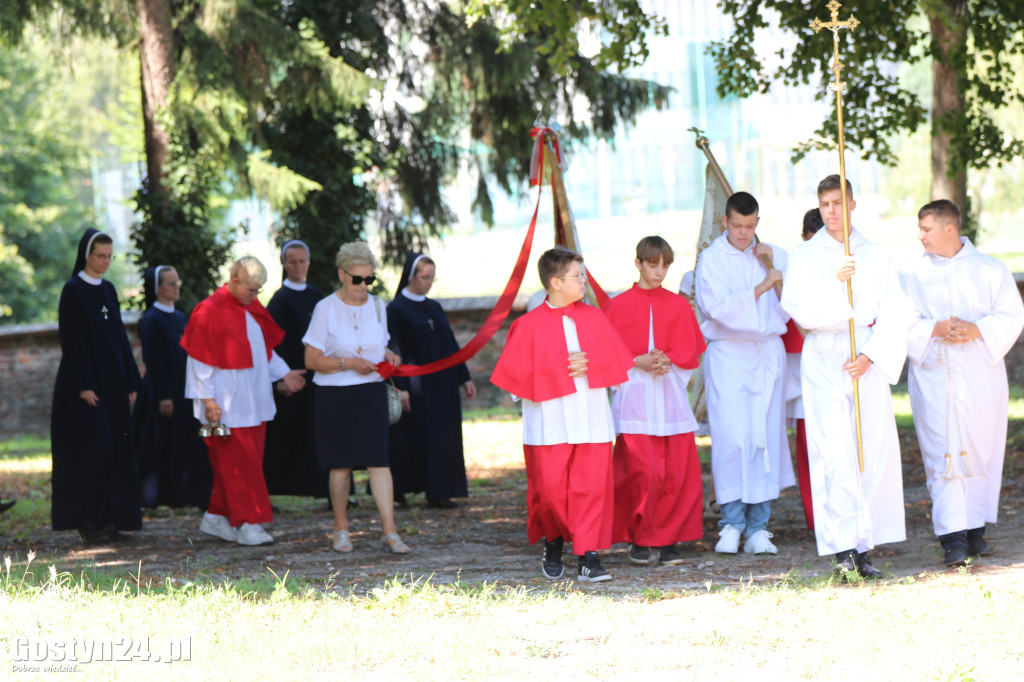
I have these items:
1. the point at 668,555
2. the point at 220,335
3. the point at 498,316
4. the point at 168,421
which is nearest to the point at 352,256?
the point at 498,316

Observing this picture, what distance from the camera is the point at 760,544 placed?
7625 mm

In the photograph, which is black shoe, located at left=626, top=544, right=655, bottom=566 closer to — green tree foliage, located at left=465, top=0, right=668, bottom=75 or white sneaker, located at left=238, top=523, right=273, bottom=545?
white sneaker, located at left=238, top=523, right=273, bottom=545

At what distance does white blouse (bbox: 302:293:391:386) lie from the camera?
26.5 ft

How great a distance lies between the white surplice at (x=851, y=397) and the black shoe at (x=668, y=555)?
1.00 m

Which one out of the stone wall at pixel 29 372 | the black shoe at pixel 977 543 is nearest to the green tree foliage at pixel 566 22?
A: the black shoe at pixel 977 543

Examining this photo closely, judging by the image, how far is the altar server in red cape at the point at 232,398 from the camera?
855 cm

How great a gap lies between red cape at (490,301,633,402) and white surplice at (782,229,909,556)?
3.39 feet

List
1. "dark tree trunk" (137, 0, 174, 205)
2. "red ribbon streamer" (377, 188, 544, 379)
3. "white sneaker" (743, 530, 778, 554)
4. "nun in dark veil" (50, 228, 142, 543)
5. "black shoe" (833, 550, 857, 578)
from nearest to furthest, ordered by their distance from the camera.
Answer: "black shoe" (833, 550, 857, 578), "white sneaker" (743, 530, 778, 554), "red ribbon streamer" (377, 188, 544, 379), "nun in dark veil" (50, 228, 142, 543), "dark tree trunk" (137, 0, 174, 205)

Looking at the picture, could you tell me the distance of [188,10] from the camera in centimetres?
1630

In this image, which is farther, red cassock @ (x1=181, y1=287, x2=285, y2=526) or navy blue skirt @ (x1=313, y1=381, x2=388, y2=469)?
red cassock @ (x1=181, y1=287, x2=285, y2=526)

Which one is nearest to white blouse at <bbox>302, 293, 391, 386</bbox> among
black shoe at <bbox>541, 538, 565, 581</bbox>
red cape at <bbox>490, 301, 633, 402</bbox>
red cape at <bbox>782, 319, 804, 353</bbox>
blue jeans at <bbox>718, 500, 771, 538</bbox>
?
red cape at <bbox>490, 301, 633, 402</bbox>

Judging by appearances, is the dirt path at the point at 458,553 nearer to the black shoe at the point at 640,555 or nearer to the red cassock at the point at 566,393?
the black shoe at the point at 640,555

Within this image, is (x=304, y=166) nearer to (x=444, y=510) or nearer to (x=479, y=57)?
(x=479, y=57)

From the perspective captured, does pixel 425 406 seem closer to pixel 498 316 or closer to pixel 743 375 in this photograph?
pixel 498 316
